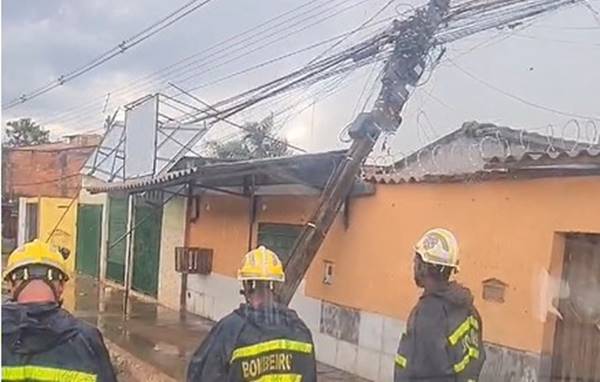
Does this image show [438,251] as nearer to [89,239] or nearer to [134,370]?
[134,370]

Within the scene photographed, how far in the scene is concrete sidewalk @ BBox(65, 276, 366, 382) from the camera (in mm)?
8391

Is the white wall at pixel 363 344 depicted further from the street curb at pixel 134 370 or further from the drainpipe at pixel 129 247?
the drainpipe at pixel 129 247

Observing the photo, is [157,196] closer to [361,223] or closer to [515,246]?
[361,223]

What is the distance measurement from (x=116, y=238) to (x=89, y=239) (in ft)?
2.99

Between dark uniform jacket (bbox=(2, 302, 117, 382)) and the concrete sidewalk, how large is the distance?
572 centimetres

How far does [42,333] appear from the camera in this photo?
6.37 feet

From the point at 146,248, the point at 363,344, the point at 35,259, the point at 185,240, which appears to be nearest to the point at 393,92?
the point at 363,344

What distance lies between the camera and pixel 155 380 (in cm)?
785

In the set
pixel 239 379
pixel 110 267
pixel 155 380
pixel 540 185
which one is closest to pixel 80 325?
pixel 239 379

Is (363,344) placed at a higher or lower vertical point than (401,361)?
lower

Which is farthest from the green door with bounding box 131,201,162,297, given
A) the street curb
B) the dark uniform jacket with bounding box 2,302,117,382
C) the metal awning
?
the dark uniform jacket with bounding box 2,302,117,382

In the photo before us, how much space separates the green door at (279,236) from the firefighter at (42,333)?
6724mm

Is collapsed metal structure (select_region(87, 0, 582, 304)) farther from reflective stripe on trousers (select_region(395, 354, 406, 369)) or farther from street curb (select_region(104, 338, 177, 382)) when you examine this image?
reflective stripe on trousers (select_region(395, 354, 406, 369))

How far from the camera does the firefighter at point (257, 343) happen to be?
2.58 metres
